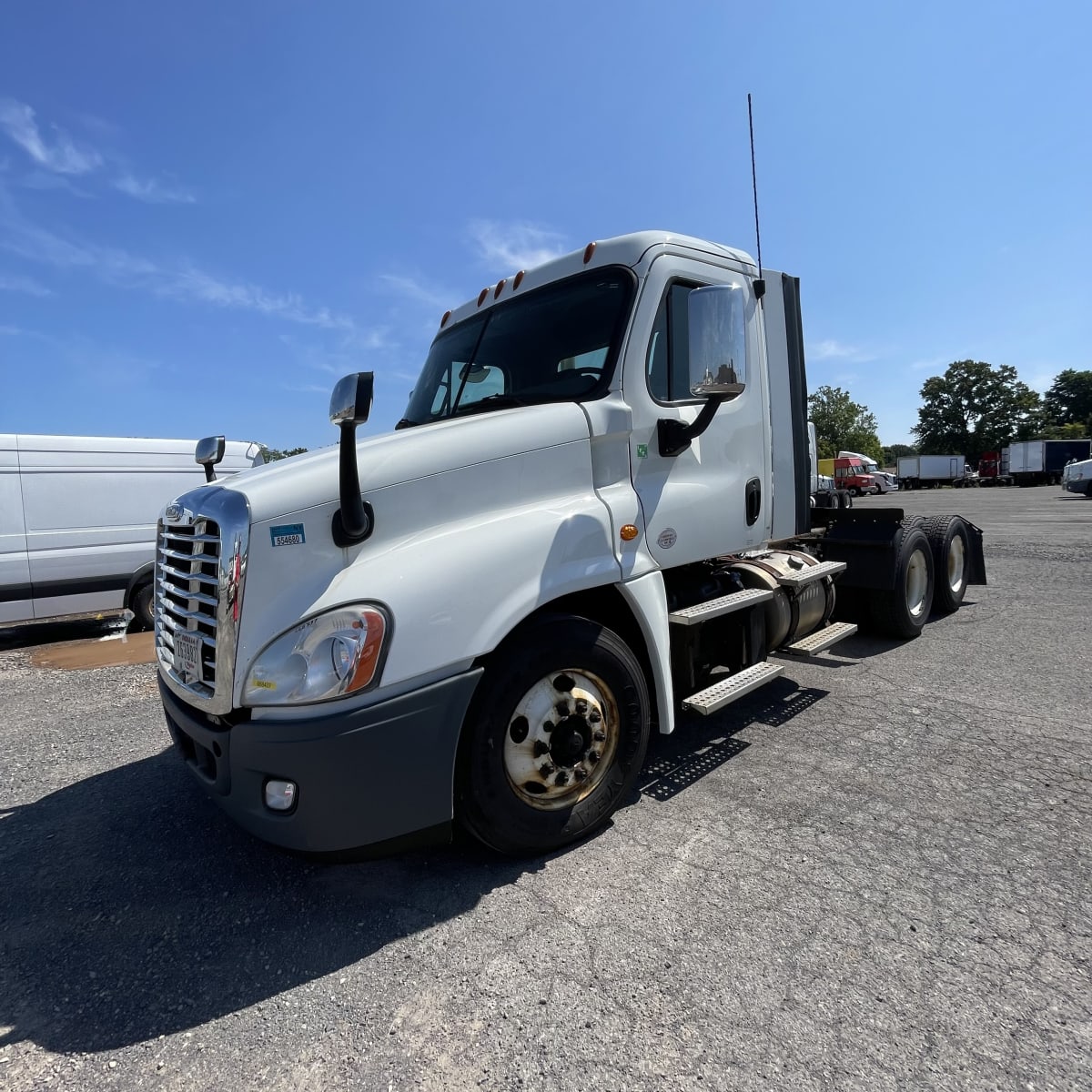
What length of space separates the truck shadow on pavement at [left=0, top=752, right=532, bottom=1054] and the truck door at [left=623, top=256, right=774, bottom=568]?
5.98 feet

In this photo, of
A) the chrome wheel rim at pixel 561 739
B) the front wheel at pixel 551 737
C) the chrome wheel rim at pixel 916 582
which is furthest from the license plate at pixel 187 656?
the chrome wheel rim at pixel 916 582

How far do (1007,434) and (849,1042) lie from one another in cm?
9582

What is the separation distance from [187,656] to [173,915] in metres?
1.05

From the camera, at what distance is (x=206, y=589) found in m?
2.49

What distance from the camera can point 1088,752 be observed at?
3.74 meters

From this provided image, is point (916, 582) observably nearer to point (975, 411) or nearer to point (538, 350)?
point (538, 350)

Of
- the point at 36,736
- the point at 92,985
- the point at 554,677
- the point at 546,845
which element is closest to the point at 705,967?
the point at 546,845

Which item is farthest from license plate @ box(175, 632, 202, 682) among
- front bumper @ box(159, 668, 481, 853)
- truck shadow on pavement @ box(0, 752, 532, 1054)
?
truck shadow on pavement @ box(0, 752, 532, 1054)

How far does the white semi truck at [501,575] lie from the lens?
92.6 inches

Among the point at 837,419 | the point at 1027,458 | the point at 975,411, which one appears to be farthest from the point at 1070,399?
the point at 1027,458

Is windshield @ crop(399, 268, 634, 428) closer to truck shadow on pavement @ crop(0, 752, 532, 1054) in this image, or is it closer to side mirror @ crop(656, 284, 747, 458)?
side mirror @ crop(656, 284, 747, 458)

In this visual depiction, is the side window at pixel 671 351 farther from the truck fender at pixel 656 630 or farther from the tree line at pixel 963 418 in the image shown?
the tree line at pixel 963 418

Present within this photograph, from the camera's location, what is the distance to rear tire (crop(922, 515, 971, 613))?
7.07 m

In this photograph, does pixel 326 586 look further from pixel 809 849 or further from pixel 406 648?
pixel 809 849
